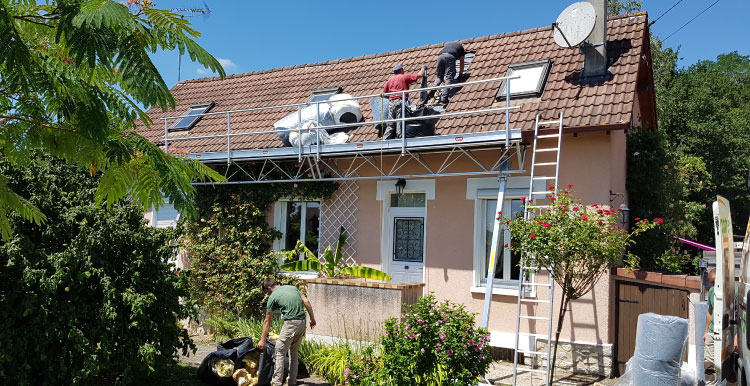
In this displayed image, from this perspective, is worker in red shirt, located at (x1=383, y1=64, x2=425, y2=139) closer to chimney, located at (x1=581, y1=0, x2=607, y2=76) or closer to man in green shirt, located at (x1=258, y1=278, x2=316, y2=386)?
chimney, located at (x1=581, y1=0, x2=607, y2=76)

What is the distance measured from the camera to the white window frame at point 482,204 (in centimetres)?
1102

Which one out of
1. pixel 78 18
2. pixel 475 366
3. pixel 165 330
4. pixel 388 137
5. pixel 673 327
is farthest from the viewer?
pixel 388 137

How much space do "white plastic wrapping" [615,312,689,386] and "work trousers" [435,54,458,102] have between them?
22.9ft

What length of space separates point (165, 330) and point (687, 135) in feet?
70.8

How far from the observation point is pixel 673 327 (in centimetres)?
663

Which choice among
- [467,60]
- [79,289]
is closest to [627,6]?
[467,60]

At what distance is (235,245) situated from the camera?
530 inches

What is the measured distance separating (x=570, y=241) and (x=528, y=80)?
4.60 m

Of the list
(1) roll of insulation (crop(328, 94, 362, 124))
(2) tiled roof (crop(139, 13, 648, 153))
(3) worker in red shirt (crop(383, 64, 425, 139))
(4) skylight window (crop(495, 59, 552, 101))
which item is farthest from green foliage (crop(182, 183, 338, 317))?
(4) skylight window (crop(495, 59, 552, 101))

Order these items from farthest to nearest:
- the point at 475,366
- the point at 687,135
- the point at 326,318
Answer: the point at 687,135 → the point at 326,318 → the point at 475,366

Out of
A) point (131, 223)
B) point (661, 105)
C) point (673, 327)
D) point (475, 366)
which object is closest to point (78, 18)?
point (131, 223)

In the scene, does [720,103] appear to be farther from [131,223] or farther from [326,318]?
[131,223]

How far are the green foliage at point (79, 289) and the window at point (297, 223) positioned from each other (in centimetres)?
501

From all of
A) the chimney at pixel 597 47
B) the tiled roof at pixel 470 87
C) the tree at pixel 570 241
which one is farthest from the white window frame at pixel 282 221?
the chimney at pixel 597 47
